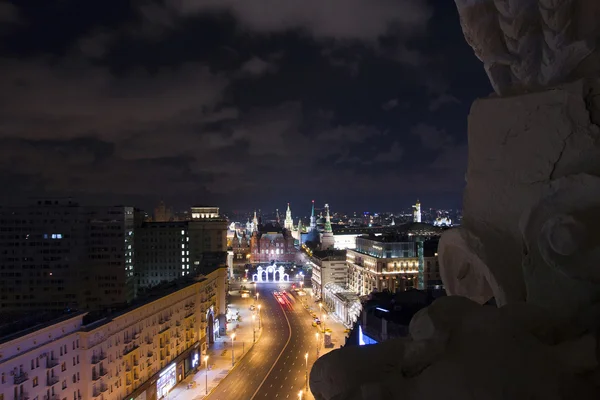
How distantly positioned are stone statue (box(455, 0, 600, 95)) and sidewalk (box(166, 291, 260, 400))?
3967 cm

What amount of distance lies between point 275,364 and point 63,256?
129 ft

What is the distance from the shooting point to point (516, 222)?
4578 millimetres

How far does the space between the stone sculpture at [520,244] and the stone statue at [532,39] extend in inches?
0.5

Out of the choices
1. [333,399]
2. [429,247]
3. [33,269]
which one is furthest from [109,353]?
[429,247]

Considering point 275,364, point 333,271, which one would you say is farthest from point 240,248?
point 275,364

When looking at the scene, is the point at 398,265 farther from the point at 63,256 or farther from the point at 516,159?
the point at 516,159

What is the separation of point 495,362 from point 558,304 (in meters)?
1.26

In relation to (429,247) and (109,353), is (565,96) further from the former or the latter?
(429,247)

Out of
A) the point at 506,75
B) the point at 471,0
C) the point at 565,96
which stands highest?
the point at 471,0

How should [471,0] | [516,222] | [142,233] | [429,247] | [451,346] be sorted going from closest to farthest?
[451,346] → [516,222] → [471,0] → [429,247] → [142,233]

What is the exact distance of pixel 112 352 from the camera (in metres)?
31.6

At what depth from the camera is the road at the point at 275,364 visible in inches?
1559

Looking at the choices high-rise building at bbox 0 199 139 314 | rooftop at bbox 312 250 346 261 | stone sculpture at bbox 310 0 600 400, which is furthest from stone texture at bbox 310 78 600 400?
rooftop at bbox 312 250 346 261

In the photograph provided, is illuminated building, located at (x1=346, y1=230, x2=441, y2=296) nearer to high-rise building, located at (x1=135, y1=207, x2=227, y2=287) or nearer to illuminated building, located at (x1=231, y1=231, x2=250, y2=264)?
high-rise building, located at (x1=135, y1=207, x2=227, y2=287)
